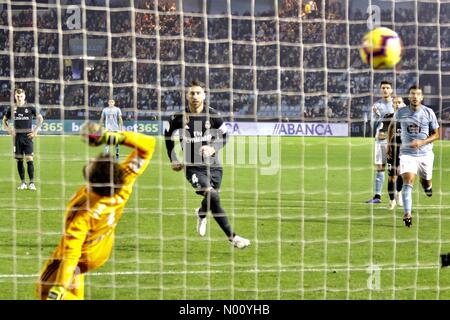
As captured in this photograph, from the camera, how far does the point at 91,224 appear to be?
19.8 feet

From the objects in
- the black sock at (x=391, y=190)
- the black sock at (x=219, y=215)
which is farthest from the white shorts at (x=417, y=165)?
the black sock at (x=219, y=215)

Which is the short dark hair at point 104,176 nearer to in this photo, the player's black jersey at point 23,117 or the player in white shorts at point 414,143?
the player in white shorts at point 414,143

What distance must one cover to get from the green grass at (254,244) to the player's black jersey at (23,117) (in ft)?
3.78

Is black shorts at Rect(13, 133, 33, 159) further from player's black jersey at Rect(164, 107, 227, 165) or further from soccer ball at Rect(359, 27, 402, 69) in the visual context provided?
soccer ball at Rect(359, 27, 402, 69)

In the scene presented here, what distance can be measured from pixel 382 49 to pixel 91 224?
4.55 metres

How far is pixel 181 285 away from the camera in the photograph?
26.0 ft

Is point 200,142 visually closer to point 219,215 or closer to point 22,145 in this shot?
point 219,215

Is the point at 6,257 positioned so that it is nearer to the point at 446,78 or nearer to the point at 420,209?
the point at 420,209

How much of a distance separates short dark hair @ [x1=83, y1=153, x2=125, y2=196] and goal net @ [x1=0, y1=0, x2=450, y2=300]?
169 cm

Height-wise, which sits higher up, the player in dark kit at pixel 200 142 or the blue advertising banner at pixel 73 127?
the player in dark kit at pixel 200 142

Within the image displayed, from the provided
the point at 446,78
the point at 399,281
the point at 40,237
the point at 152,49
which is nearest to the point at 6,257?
the point at 40,237

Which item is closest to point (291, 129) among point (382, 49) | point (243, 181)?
point (243, 181)

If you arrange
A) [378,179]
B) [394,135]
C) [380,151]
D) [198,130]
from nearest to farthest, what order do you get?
[198,130] → [394,135] → [380,151] → [378,179]

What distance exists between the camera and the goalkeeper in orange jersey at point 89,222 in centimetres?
589
